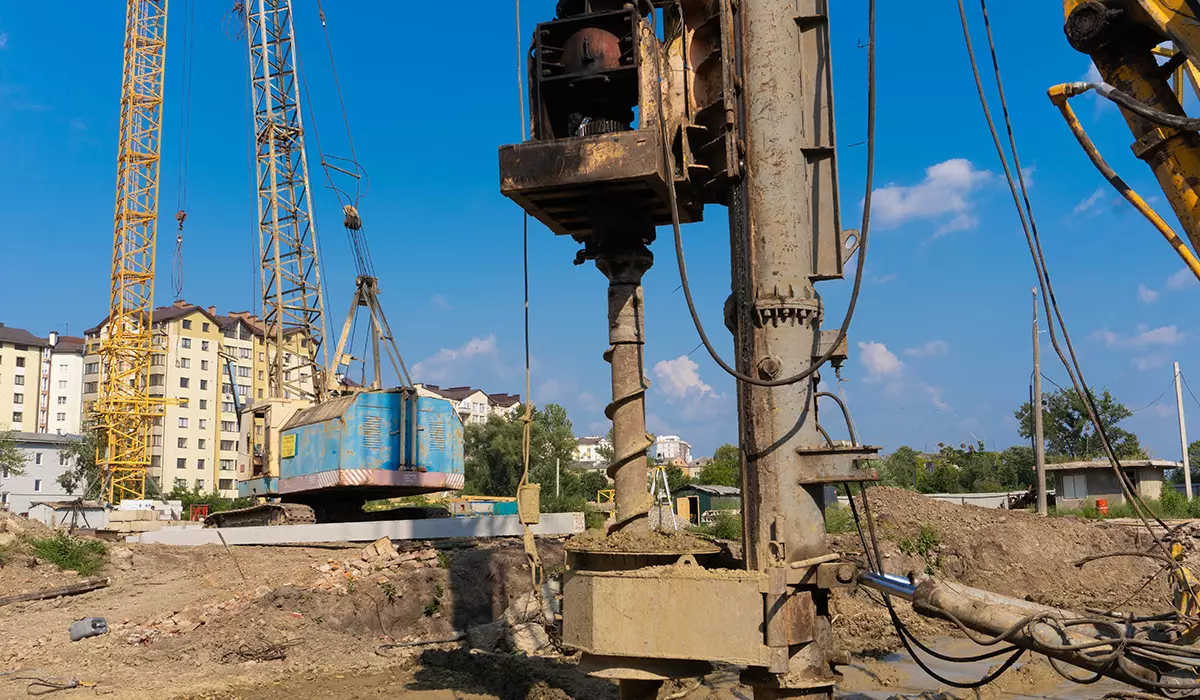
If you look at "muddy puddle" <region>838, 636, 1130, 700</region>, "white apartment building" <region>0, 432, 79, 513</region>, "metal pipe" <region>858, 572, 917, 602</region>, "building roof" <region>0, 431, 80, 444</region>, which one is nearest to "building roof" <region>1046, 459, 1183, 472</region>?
"muddy puddle" <region>838, 636, 1130, 700</region>

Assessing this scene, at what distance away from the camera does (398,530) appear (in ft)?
49.3

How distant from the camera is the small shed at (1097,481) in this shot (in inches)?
1131

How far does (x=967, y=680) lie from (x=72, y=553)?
13458 mm

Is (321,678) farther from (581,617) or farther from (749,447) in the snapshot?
(749,447)

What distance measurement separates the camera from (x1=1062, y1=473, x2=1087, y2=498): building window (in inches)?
1183

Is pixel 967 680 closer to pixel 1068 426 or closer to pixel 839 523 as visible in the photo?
pixel 839 523

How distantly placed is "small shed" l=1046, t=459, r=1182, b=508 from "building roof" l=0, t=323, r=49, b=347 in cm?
8056

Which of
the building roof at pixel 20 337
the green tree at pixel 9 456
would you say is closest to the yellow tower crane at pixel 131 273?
the green tree at pixel 9 456

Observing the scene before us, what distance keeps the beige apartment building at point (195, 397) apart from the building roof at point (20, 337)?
12.3 m

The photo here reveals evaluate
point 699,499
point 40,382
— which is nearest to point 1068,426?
point 699,499

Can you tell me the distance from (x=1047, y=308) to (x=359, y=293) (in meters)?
15.6

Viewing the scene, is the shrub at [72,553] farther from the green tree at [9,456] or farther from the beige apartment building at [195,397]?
the beige apartment building at [195,397]

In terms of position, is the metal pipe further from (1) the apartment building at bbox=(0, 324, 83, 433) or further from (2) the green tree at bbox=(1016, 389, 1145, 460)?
(1) the apartment building at bbox=(0, 324, 83, 433)

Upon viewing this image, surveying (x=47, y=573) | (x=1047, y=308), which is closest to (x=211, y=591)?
(x=47, y=573)
